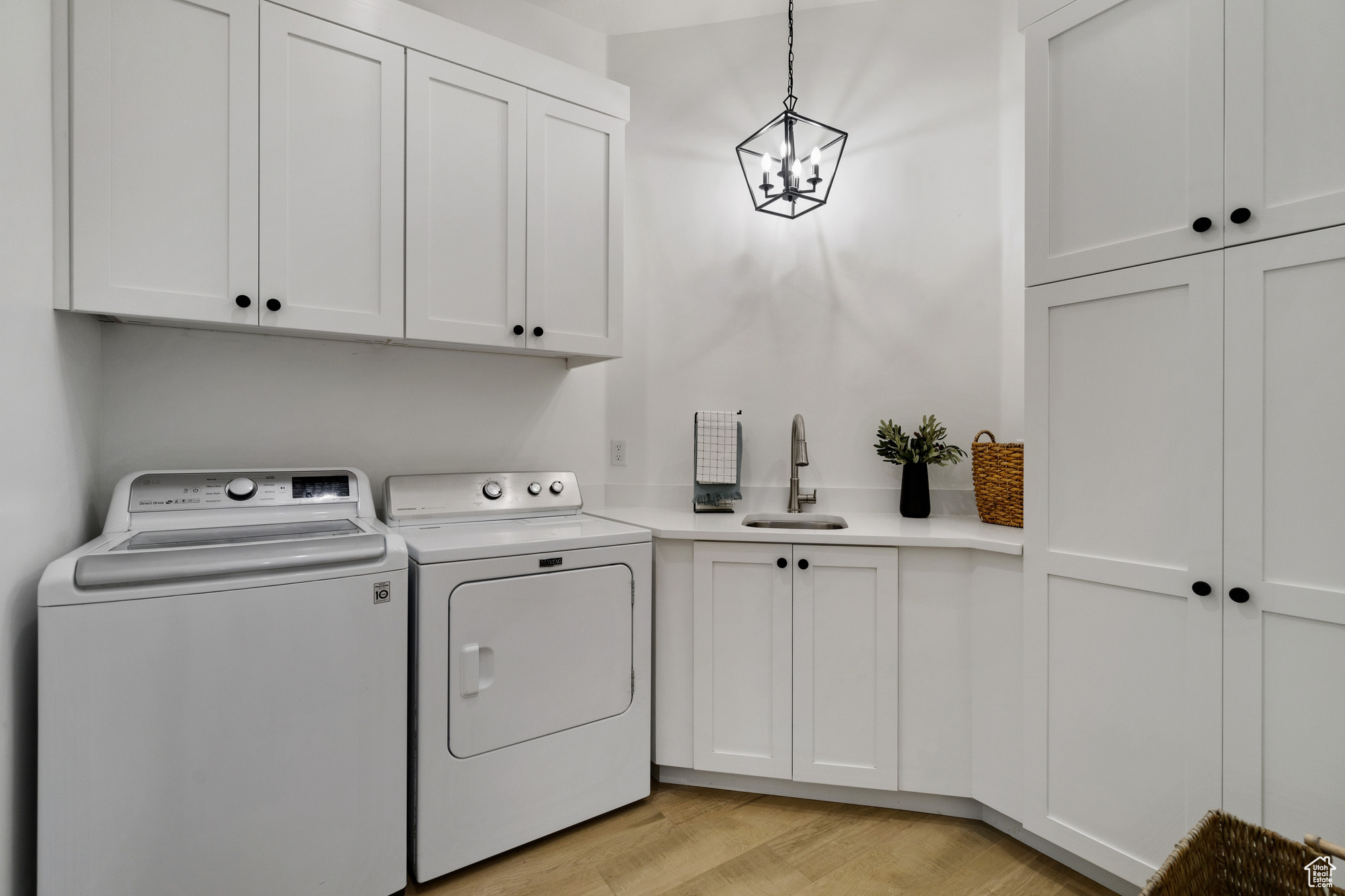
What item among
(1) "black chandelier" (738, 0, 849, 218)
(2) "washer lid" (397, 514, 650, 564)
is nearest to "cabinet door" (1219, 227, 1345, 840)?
(1) "black chandelier" (738, 0, 849, 218)

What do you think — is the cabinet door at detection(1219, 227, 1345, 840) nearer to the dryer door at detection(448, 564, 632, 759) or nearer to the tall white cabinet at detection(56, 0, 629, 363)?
the dryer door at detection(448, 564, 632, 759)

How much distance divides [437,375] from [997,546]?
6.16 feet

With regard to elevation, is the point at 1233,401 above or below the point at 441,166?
below

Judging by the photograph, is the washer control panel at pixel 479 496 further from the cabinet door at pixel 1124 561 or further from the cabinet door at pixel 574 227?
the cabinet door at pixel 1124 561

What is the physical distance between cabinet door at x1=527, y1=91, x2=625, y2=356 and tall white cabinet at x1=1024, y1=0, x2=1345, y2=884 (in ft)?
4.27

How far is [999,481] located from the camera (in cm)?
203

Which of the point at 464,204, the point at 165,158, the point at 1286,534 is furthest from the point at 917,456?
the point at 165,158

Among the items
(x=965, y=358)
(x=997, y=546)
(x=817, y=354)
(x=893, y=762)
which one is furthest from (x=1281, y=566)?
(x=817, y=354)

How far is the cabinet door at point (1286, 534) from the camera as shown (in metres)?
1.19

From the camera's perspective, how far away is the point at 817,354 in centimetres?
251

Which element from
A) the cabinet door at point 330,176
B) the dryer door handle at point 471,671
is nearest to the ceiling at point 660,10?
the cabinet door at point 330,176

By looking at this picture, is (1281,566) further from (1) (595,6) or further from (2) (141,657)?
(1) (595,6)

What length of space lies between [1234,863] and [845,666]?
916mm

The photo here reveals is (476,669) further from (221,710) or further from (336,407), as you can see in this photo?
(336,407)
